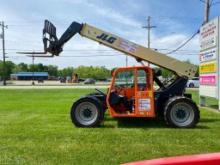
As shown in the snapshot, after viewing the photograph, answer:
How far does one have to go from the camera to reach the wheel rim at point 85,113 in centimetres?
1308

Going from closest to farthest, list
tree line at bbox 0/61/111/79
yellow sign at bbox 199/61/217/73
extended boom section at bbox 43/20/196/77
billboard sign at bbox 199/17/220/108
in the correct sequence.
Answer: extended boom section at bbox 43/20/196/77 → billboard sign at bbox 199/17/220/108 → yellow sign at bbox 199/61/217/73 → tree line at bbox 0/61/111/79

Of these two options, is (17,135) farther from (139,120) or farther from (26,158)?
(139,120)

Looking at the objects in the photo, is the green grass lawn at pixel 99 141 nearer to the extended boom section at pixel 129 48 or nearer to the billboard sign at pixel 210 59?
the extended boom section at pixel 129 48

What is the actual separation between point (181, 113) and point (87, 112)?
8.95 ft

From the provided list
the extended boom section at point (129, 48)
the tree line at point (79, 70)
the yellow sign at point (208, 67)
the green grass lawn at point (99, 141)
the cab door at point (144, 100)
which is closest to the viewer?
the green grass lawn at point (99, 141)

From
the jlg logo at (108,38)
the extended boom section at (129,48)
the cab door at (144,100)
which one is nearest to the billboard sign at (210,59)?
the extended boom section at (129,48)

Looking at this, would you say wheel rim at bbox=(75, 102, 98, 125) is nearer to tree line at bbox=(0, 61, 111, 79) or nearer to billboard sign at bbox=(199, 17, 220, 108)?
billboard sign at bbox=(199, 17, 220, 108)

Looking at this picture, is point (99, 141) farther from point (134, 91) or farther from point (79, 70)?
point (79, 70)

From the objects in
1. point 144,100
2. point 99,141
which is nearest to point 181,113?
point 144,100

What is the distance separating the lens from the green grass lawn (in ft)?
28.1

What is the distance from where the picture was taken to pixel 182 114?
508 inches

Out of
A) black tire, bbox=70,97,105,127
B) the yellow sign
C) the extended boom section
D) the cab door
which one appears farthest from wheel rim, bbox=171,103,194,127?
the yellow sign

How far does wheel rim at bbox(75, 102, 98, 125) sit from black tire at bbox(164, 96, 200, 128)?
2136mm

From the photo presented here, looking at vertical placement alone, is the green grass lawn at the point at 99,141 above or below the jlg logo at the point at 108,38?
below
